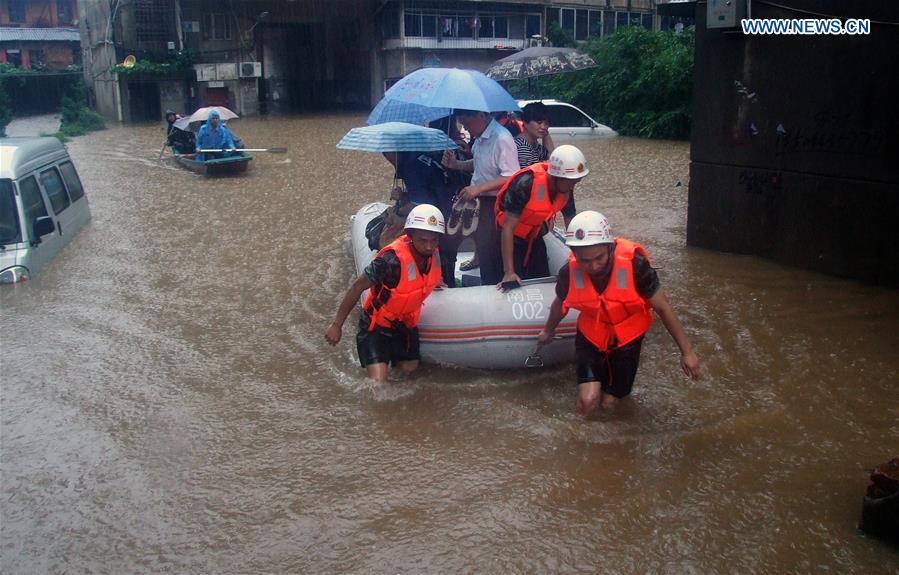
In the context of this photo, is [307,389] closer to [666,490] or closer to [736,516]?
[666,490]

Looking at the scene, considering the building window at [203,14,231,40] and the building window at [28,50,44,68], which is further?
the building window at [28,50,44,68]

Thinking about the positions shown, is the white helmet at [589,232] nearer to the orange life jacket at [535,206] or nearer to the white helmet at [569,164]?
the white helmet at [569,164]

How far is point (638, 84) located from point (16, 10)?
45.5 m

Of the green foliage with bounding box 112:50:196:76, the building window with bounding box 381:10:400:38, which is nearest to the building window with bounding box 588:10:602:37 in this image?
the building window with bounding box 381:10:400:38

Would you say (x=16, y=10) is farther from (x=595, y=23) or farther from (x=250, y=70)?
(x=595, y=23)

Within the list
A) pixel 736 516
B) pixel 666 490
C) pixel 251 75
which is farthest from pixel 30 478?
pixel 251 75

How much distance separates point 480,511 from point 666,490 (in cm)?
103

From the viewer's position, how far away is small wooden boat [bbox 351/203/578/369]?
6.11 m

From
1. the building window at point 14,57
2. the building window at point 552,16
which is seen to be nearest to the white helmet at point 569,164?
the building window at point 552,16

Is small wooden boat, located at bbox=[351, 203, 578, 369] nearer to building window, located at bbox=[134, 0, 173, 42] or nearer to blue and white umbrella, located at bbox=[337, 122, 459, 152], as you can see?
blue and white umbrella, located at bbox=[337, 122, 459, 152]

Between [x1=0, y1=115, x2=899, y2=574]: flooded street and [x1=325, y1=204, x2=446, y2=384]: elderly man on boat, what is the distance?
11.4 inches

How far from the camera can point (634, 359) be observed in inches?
209

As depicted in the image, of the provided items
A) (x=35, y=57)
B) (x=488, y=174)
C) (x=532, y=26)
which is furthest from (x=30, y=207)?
(x=35, y=57)

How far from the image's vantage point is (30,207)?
8.91 metres
